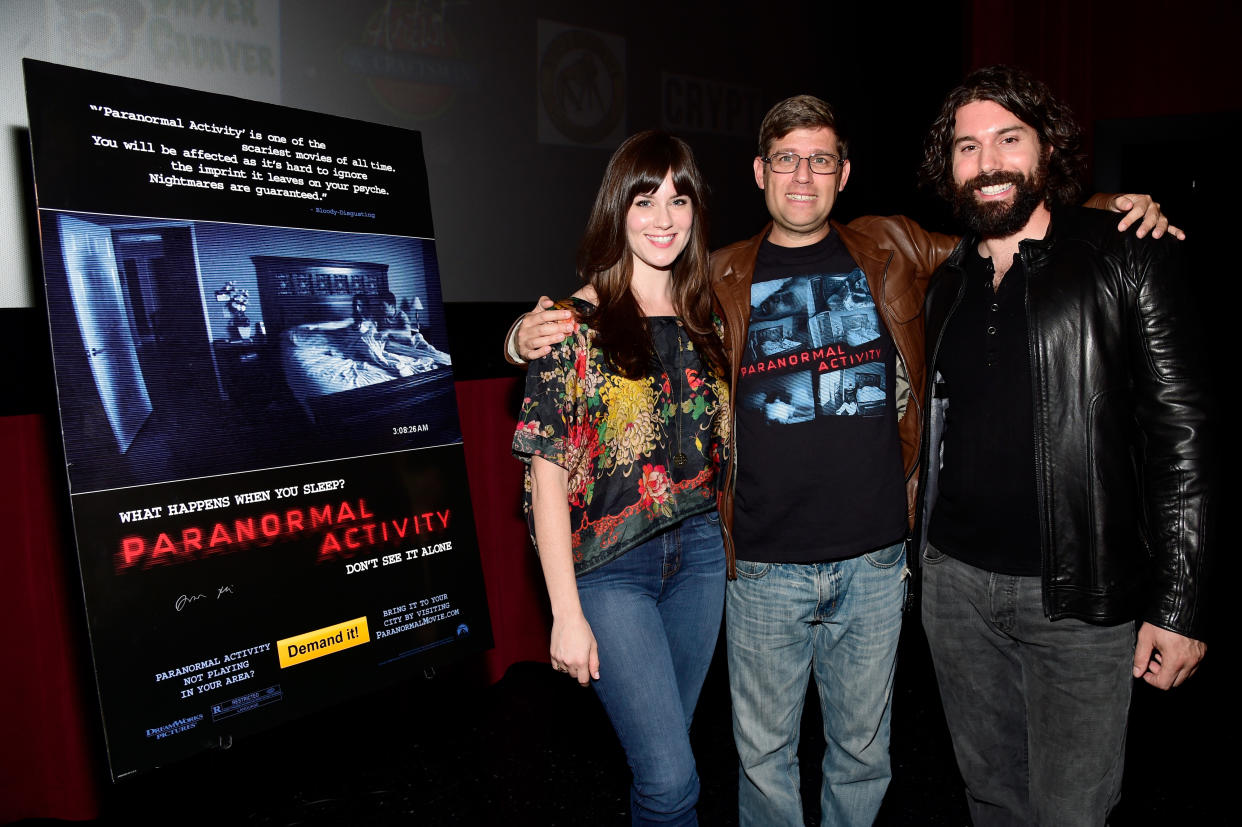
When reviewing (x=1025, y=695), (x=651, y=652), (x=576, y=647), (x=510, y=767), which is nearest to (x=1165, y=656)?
(x=1025, y=695)

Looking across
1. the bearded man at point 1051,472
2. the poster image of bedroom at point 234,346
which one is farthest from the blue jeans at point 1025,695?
the poster image of bedroom at point 234,346

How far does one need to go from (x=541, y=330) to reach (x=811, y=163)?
702 mm

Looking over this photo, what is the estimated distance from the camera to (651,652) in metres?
1.64

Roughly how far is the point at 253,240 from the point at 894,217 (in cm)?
142

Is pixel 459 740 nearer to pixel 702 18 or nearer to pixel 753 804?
pixel 753 804

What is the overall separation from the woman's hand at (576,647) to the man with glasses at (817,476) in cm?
39

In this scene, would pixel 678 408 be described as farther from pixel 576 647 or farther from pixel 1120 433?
pixel 1120 433

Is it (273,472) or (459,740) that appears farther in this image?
(459,740)

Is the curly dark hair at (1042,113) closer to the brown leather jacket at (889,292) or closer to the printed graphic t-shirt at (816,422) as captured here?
the brown leather jacket at (889,292)

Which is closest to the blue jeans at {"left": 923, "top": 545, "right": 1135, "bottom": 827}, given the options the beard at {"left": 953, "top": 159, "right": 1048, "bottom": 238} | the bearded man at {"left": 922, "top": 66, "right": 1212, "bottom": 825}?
the bearded man at {"left": 922, "top": 66, "right": 1212, "bottom": 825}

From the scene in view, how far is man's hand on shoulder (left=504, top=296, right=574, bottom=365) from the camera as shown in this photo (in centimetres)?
164

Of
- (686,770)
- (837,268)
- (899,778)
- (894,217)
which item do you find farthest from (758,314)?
(899,778)

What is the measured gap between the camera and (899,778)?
258cm

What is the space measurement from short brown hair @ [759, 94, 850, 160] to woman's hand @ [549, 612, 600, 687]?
3.58ft
